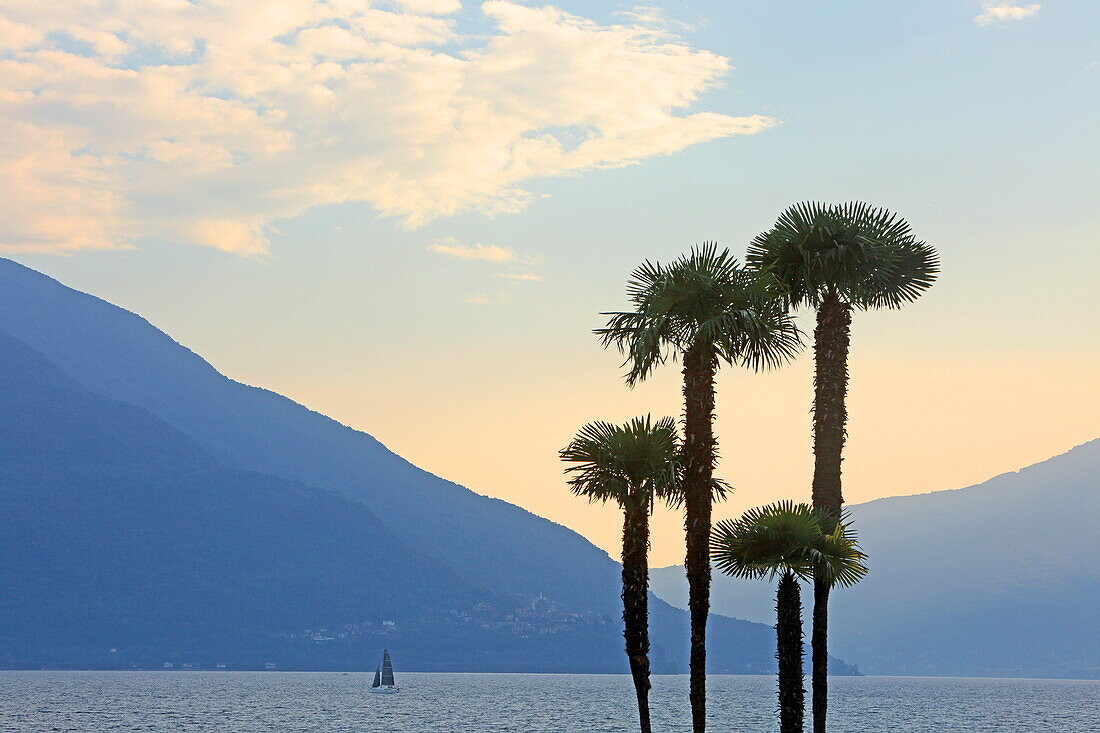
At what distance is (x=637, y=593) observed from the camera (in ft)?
121

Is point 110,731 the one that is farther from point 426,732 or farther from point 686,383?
point 686,383

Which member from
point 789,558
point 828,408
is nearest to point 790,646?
point 789,558

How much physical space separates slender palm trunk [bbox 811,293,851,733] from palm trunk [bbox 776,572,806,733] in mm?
1090

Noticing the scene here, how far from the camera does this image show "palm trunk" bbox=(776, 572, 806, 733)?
37.3 meters

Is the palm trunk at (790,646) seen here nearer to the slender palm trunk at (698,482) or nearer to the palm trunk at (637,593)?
the slender palm trunk at (698,482)

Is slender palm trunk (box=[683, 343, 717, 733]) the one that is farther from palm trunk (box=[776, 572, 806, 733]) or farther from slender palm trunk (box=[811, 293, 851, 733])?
slender palm trunk (box=[811, 293, 851, 733])

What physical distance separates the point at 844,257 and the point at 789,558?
8933 mm

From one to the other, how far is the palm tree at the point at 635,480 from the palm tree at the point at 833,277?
15.0 feet

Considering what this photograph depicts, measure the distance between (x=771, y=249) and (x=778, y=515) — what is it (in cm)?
822

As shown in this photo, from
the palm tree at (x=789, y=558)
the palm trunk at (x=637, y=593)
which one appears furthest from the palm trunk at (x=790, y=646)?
the palm trunk at (x=637, y=593)

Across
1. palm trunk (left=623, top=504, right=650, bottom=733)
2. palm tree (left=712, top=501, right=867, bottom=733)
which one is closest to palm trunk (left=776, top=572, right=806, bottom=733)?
palm tree (left=712, top=501, right=867, bottom=733)

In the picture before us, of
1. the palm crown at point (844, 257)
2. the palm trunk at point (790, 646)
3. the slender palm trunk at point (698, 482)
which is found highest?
the palm crown at point (844, 257)

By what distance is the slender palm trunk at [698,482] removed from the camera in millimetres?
37031

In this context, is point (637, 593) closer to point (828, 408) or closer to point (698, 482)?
point (698, 482)
